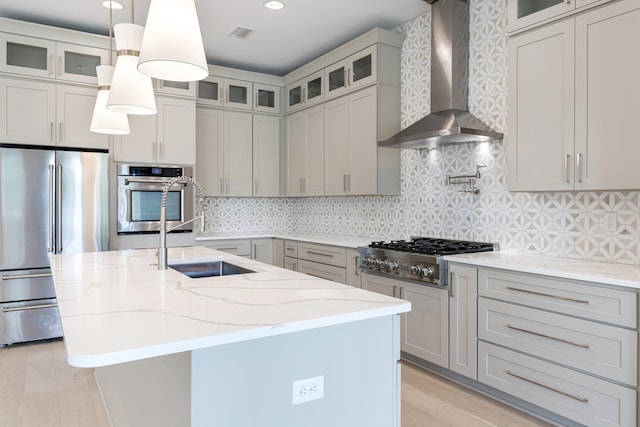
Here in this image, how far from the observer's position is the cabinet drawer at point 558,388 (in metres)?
2.15

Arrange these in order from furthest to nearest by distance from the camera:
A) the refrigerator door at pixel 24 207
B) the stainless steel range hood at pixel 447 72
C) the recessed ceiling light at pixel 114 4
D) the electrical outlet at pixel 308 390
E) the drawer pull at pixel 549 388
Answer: the refrigerator door at pixel 24 207 → the recessed ceiling light at pixel 114 4 → the stainless steel range hood at pixel 447 72 → the drawer pull at pixel 549 388 → the electrical outlet at pixel 308 390

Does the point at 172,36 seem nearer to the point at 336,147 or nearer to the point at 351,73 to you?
the point at 351,73

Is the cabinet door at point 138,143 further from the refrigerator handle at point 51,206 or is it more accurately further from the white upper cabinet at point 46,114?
the refrigerator handle at point 51,206

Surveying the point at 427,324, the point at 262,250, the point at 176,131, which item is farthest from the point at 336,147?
the point at 427,324

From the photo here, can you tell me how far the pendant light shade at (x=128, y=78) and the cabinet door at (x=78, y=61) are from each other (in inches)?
93.8

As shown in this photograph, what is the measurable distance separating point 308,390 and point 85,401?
6.84 feet

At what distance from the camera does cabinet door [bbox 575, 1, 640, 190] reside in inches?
90.4

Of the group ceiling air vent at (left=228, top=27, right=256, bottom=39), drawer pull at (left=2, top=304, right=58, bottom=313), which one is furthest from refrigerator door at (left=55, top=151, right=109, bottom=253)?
ceiling air vent at (left=228, top=27, right=256, bottom=39)

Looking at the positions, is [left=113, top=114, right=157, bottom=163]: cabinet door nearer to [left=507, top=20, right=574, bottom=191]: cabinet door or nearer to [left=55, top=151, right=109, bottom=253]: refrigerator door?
[left=55, top=151, right=109, bottom=253]: refrigerator door

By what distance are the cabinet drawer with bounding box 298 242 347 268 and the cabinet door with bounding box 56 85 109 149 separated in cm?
212

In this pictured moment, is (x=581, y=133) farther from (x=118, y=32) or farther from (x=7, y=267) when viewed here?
A: (x=7, y=267)

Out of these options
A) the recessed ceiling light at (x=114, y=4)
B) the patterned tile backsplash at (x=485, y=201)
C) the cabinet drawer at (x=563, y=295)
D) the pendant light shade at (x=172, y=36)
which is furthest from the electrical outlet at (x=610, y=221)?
the recessed ceiling light at (x=114, y=4)

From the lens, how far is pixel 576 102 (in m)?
2.54

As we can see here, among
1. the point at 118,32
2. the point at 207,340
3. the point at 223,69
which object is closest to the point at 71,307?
the point at 207,340
